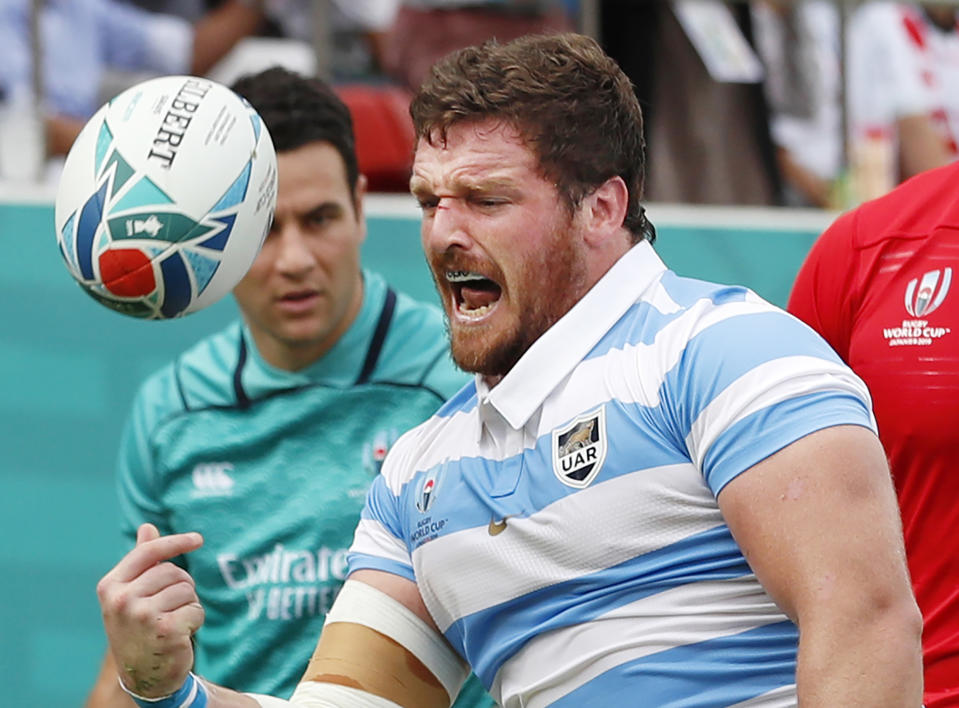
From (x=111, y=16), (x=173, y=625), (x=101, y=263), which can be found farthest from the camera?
(x=111, y=16)

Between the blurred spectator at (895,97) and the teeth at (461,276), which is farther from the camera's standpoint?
the blurred spectator at (895,97)

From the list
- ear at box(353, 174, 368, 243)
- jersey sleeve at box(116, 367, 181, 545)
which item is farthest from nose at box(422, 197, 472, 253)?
jersey sleeve at box(116, 367, 181, 545)

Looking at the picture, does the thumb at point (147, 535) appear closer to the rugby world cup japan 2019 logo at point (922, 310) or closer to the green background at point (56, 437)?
the rugby world cup japan 2019 logo at point (922, 310)

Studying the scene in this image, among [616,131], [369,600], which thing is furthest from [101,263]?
[616,131]

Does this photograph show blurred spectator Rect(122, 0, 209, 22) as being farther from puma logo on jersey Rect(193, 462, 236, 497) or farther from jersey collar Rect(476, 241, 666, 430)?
jersey collar Rect(476, 241, 666, 430)

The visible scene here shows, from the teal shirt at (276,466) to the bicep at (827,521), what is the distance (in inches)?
61.6

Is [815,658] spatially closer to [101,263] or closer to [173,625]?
[173,625]

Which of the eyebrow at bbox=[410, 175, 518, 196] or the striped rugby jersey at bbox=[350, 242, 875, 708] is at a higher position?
the eyebrow at bbox=[410, 175, 518, 196]

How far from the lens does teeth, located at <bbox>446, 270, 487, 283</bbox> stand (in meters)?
2.61

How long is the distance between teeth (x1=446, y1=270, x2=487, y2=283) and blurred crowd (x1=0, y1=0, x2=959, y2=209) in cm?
300

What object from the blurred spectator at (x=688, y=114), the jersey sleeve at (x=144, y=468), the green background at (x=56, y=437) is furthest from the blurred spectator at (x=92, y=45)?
the jersey sleeve at (x=144, y=468)

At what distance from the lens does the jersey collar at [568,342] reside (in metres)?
2.55

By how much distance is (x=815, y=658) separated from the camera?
2082 millimetres

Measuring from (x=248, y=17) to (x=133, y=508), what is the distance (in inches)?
104
